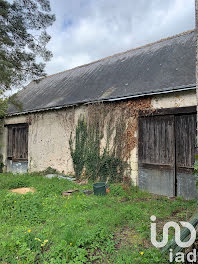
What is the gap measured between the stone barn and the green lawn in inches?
45.5

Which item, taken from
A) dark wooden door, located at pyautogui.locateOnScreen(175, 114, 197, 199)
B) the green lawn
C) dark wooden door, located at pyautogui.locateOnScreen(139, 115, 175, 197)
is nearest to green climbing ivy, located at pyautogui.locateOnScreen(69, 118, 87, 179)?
the green lawn

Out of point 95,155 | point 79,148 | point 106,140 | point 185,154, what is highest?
point 106,140

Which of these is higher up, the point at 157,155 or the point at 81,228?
the point at 157,155

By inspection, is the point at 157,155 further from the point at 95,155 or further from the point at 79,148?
the point at 79,148

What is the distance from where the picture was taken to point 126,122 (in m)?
7.62

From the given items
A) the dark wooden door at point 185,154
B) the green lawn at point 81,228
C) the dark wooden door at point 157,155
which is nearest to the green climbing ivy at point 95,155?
the dark wooden door at point 157,155

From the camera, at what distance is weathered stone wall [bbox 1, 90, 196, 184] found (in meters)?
6.98

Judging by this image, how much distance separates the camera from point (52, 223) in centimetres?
428

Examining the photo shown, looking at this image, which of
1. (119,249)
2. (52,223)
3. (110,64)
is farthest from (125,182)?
(110,64)

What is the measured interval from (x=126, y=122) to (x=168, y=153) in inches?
71.5

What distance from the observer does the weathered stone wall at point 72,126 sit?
6980 millimetres

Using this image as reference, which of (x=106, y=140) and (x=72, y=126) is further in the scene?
(x=72, y=126)

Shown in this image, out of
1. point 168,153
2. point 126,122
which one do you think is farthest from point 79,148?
point 168,153

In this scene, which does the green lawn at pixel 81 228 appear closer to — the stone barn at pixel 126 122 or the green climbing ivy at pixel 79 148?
the stone barn at pixel 126 122
